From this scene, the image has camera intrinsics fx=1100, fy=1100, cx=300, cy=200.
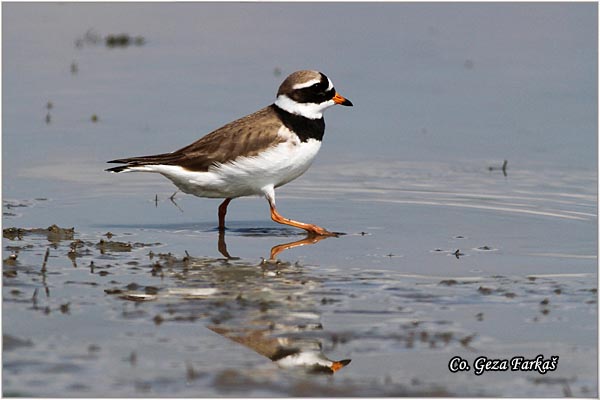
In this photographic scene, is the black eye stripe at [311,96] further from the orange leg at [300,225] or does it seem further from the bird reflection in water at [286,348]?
the bird reflection in water at [286,348]

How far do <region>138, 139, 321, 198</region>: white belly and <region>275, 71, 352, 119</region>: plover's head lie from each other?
1.30 ft

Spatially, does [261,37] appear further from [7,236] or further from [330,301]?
[330,301]

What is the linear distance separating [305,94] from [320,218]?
4.28 ft

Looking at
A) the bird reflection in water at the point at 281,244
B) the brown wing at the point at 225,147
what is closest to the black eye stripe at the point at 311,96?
the brown wing at the point at 225,147

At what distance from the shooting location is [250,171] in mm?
10742

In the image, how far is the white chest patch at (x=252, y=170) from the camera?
10703mm

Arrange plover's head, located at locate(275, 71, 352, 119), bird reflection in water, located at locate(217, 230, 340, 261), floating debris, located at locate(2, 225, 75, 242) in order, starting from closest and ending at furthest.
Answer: bird reflection in water, located at locate(217, 230, 340, 261) → floating debris, located at locate(2, 225, 75, 242) → plover's head, located at locate(275, 71, 352, 119)

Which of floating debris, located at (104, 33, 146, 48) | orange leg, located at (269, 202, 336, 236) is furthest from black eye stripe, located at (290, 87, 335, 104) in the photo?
floating debris, located at (104, 33, 146, 48)

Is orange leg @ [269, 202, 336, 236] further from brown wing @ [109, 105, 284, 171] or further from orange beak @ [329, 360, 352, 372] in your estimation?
orange beak @ [329, 360, 352, 372]

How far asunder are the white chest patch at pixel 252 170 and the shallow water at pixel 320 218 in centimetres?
47

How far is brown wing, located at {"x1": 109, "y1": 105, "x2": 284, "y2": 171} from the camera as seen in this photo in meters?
10.7

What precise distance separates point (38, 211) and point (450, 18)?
46.7 feet

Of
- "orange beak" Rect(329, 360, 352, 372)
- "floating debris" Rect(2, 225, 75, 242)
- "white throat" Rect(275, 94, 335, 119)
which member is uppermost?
"white throat" Rect(275, 94, 335, 119)

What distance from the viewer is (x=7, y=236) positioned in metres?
10.1
